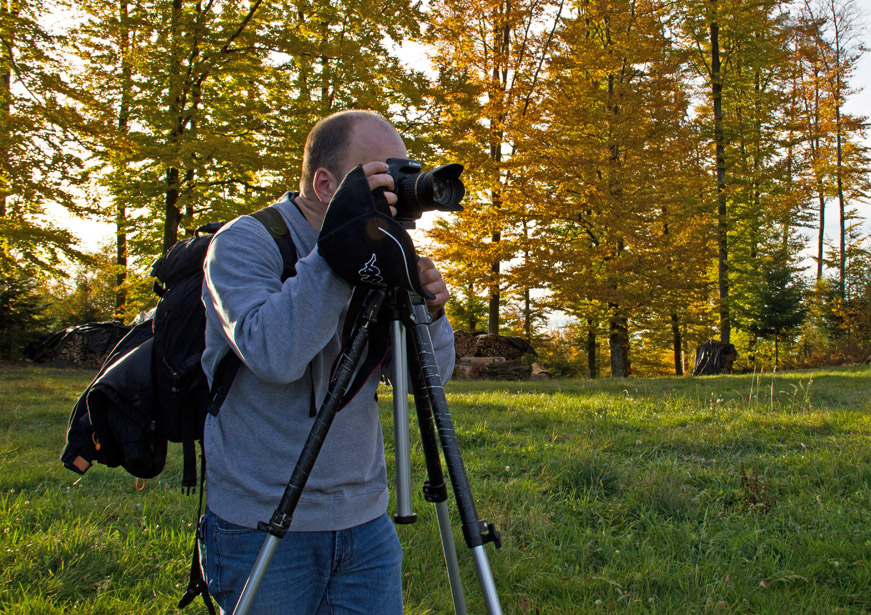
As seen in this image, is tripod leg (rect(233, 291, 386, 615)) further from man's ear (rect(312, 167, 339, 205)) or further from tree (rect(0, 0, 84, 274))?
tree (rect(0, 0, 84, 274))

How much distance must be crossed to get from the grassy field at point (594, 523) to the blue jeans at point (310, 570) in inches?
46.5

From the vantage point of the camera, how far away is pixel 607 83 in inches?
575

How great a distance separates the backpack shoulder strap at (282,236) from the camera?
147cm

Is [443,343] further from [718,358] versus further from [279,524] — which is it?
[718,358]

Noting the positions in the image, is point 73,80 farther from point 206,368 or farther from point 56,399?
point 206,368

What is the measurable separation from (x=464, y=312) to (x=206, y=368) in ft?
63.9

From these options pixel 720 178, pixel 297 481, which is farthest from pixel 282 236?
pixel 720 178

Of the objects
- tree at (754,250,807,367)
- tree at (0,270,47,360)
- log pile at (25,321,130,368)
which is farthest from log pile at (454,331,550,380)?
tree at (0,270,47,360)

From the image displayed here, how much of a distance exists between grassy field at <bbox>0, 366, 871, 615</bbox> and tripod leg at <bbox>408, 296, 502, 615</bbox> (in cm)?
153

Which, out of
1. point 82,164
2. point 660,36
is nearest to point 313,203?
point 82,164

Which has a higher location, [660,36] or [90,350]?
[660,36]

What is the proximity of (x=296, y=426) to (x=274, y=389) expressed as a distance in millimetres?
101

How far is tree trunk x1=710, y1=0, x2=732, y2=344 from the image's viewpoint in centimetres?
1777

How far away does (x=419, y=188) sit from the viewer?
4.39 feet
